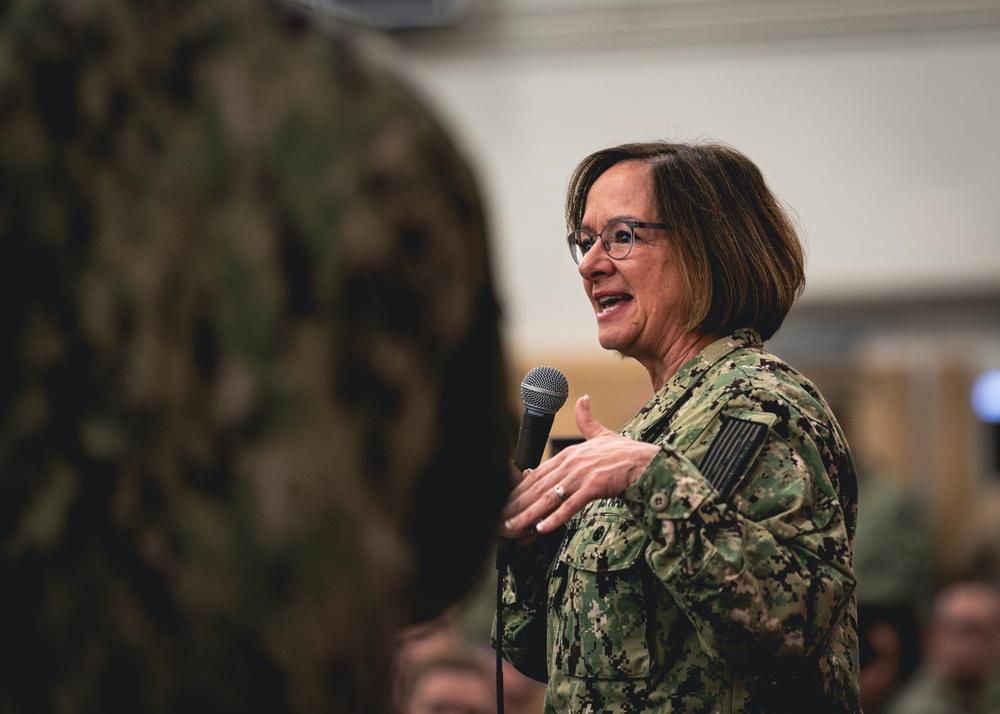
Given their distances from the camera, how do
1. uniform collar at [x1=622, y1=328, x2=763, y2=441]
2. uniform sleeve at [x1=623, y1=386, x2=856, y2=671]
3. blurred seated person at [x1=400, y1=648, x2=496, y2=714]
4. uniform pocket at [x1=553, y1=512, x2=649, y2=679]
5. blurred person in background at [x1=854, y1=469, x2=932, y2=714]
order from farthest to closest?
blurred person in background at [x1=854, y1=469, x2=932, y2=714]
blurred seated person at [x1=400, y1=648, x2=496, y2=714]
uniform collar at [x1=622, y1=328, x2=763, y2=441]
uniform pocket at [x1=553, y1=512, x2=649, y2=679]
uniform sleeve at [x1=623, y1=386, x2=856, y2=671]

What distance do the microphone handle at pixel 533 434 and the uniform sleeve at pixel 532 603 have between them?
0.15 meters

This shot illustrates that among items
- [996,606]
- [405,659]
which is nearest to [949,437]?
[996,606]

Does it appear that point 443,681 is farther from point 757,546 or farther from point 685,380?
point 757,546

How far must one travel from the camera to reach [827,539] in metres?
1.53

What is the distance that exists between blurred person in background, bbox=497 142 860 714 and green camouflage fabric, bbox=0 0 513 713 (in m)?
0.61

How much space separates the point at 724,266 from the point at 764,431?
38cm

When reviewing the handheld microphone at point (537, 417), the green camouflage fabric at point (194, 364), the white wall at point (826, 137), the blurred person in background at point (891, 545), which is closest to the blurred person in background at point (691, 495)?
the handheld microphone at point (537, 417)

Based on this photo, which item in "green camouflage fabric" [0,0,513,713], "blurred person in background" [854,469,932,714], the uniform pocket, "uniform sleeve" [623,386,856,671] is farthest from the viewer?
"blurred person in background" [854,469,932,714]

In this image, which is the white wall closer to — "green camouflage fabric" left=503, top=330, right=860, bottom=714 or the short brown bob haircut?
the short brown bob haircut

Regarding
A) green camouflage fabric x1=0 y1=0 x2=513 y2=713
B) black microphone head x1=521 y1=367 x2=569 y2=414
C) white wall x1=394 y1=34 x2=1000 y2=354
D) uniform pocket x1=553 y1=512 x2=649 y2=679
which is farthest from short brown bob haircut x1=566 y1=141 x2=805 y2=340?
white wall x1=394 y1=34 x2=1000 y2=354

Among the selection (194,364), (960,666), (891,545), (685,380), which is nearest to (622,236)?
(685,380)

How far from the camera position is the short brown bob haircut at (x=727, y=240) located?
186 centimetres

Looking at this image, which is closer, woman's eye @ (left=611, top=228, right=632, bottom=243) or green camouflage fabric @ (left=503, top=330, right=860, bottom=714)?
green camouflage fabric @ (left=503, top=330, right=860, bottom=714)

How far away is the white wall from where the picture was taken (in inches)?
229
